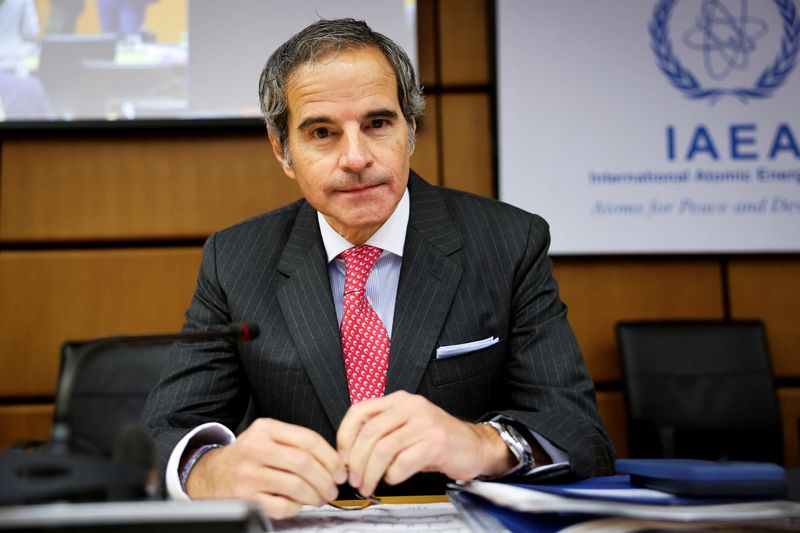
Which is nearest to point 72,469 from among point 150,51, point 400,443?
point 400,443

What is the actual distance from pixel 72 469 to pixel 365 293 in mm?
845

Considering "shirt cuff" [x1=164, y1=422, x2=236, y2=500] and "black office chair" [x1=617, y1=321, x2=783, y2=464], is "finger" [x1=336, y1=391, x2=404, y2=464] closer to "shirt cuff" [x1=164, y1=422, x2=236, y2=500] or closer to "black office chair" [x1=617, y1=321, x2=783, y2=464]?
"shirt cuff" [x1=164, y1=422, x2=236, y2=500]

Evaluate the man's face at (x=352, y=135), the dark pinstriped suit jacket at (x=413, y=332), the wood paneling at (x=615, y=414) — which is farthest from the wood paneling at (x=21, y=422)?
the wood paneling at (x=615, y=414)

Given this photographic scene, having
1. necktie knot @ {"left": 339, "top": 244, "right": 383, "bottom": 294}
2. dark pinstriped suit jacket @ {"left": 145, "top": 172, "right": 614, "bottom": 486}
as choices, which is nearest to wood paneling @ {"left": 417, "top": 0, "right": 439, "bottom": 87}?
dark pinstriped suit jacket @ {"left": 145, "top": 172, "right": 614, "bottom": 486}

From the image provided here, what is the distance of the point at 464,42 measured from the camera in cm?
276

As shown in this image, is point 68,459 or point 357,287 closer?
point 68,459

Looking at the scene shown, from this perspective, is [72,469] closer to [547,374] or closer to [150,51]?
[547,374]

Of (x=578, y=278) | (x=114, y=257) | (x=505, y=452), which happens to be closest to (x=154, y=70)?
(x=114, y=257)

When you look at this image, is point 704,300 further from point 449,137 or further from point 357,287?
point 357,287

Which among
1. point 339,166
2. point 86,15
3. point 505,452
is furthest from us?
point 86,15

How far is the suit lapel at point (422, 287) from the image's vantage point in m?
1.32

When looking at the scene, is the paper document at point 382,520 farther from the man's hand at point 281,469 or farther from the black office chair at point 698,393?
the black office chair at point 698,393

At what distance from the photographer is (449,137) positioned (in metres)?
2.75

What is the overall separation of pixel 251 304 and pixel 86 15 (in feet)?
5.97
